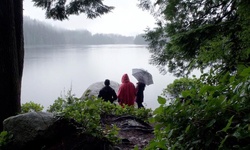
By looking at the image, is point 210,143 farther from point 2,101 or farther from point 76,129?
point 2,101

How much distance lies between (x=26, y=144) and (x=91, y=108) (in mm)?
1135

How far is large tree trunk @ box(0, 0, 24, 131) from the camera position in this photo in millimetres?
4906

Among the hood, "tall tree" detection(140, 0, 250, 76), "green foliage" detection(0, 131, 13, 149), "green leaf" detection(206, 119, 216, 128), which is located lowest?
"green foliage" detection(0, 131, 13, 149)

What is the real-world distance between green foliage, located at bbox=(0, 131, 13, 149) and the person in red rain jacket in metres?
4.15

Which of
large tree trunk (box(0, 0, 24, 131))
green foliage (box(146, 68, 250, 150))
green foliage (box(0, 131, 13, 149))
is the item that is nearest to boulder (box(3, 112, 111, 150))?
green foliage (box(0, 131, 13, 149))

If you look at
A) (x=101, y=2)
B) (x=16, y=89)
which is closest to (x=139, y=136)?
(x=16, y=89)

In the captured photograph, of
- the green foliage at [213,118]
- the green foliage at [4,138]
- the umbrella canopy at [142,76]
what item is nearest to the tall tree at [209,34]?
the green foliage at [213,118]

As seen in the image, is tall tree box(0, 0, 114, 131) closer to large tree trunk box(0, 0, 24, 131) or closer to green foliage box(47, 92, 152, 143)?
large tree trunk box(0, 0, 24, 131)

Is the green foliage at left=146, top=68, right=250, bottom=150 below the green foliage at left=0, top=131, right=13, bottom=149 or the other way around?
the other way around

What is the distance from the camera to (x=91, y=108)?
4031 mm

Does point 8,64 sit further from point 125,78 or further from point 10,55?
point 125,78

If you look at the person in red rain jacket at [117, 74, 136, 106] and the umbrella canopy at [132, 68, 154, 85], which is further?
the umbrella canopy at [132, 68, 154, 85]

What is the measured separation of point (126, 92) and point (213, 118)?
21.6 feet

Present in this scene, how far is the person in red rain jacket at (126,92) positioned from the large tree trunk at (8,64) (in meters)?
3.20
